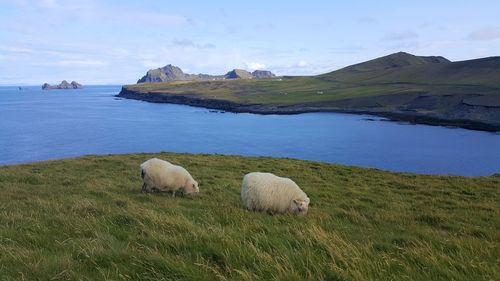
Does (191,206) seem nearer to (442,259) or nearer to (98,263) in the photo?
(98,263)

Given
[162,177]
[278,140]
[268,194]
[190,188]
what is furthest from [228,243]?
[278,140]

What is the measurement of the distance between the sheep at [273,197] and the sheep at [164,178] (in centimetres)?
380

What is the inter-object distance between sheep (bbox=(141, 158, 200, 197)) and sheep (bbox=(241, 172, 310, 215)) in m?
3.80

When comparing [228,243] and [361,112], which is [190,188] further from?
[361,112]

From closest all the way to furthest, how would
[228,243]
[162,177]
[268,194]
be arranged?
[228,243] → [268,194] → [162,177]

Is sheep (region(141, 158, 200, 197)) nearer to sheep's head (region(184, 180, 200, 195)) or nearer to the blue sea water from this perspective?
sheep's head (region(184, 180, 200, 195))

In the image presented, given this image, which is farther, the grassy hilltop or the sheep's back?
the sheep's back

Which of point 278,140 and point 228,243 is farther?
point 278,140

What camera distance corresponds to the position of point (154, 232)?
22.2 feet

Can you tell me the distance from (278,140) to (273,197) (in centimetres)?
8666

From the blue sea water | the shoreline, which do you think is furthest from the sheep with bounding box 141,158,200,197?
the shoreline

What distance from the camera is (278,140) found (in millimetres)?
99750

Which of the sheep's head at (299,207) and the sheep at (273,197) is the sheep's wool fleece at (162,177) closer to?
the sheep at (273,197)

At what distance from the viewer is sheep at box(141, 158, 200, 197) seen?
16266 millimetres
